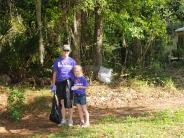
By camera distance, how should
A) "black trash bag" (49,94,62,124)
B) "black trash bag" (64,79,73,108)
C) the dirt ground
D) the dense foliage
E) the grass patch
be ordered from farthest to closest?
the dense foliage < the dirt ground < "black trash bag" (49,94,62,124) < "black trash bag" (64,79,73,108) < the grass patch

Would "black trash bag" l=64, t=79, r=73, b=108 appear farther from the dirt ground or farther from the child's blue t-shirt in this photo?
the dirt ground

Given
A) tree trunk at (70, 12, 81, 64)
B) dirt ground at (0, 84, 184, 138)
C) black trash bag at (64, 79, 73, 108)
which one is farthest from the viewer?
tree trunk at (70, 12, 81, 64)

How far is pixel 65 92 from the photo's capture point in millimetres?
11766

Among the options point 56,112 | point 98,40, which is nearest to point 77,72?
point 56,112

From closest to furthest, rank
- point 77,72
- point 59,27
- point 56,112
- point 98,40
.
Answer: point 77,72
point 56,112
point 59,27
point 98,40

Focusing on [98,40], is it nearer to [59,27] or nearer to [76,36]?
[76,36]

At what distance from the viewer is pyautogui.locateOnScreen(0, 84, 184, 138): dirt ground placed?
12094 millimetres

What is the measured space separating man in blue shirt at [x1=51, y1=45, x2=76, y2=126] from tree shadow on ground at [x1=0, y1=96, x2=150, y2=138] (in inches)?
25.2

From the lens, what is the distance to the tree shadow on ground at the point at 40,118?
38.3 feet

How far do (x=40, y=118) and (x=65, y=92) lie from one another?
7.86 ft

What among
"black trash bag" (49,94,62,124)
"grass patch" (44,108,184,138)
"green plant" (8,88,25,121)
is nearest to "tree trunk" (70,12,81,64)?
"green plant" (8,88,25,121)

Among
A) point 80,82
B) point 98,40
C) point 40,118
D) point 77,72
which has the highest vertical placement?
point 98,40

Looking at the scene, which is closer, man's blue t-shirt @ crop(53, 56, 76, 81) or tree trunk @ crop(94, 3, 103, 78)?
man's blue t-shirt @ crop(53, 56, 76, 81)

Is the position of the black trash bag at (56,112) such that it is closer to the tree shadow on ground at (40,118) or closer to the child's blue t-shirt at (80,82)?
the tree shadow on ground at (40,118)
